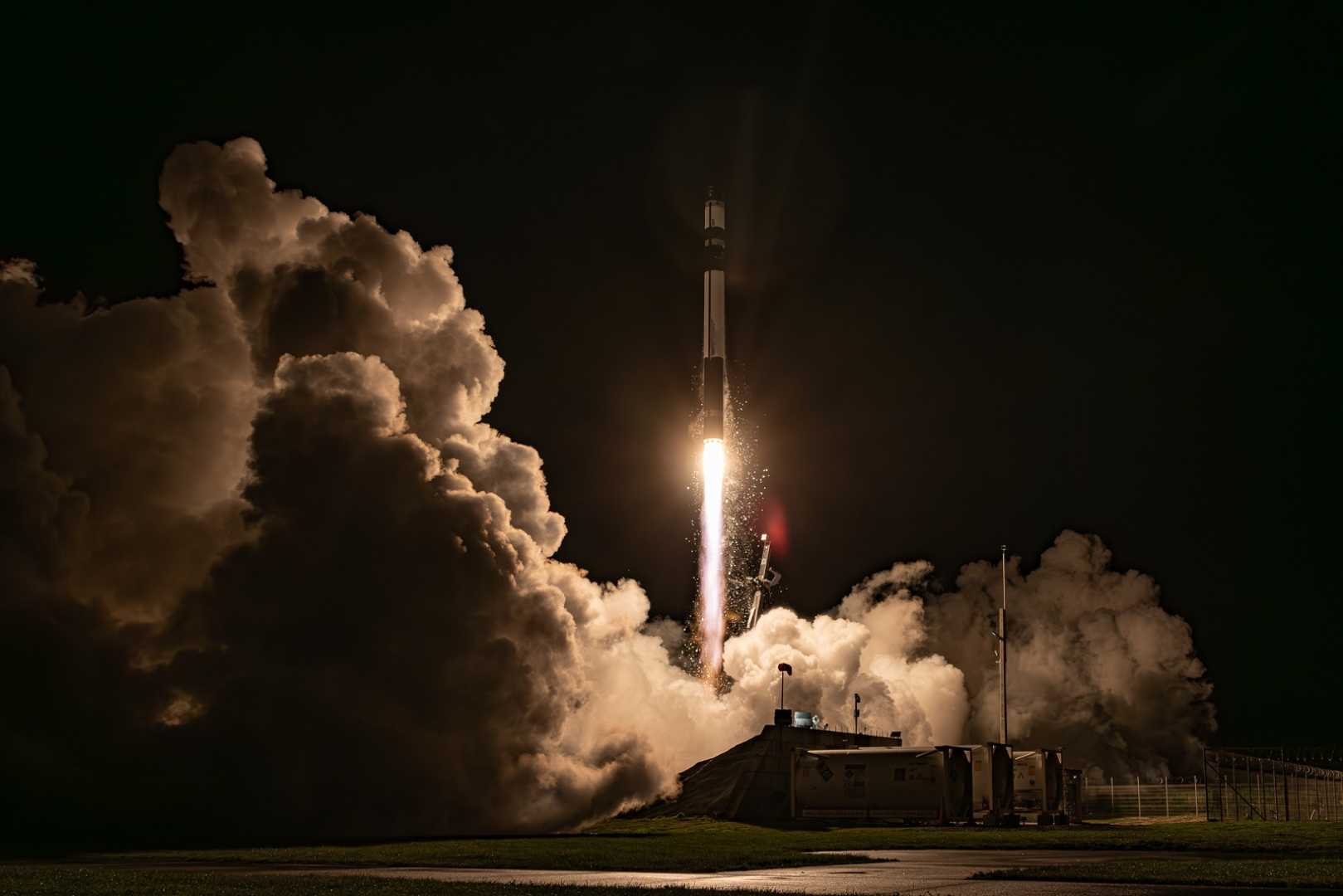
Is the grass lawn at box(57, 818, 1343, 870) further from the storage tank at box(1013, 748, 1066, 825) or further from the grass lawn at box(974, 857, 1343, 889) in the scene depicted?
the storage tank at box(1013, 748, 1066, 825)

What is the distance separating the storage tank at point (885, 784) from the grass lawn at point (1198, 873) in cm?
3467

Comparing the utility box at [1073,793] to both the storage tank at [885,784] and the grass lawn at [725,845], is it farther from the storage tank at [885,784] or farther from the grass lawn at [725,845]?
the grass lawn at [725,845]

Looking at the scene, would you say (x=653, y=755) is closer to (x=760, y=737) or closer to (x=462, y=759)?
(x=760, y=737)

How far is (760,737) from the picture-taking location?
251ft

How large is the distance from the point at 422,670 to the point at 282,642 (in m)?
5.99

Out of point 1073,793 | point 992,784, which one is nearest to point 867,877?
point 992,784

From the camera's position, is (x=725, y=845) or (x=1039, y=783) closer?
(x=725, y=845)

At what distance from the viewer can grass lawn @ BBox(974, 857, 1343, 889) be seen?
94.9ft

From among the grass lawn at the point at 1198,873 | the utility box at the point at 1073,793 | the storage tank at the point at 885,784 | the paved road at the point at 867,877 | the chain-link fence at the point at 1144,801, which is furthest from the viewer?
the chain-link fence at the point at 1144,801

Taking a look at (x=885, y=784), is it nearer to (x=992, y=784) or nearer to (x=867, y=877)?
(x=992, y=784)

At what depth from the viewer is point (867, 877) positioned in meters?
31.7

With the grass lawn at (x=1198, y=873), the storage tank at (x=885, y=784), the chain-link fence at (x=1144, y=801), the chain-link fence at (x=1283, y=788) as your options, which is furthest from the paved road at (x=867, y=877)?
the chain-link fence at (x=1144, y=801)

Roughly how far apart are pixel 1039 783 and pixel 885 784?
874 centimetres

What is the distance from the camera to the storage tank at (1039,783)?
243ft
